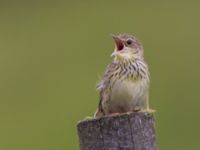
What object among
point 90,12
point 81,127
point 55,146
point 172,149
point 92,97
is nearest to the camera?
point 81,127

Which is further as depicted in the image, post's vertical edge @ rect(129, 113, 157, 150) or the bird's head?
the bird's head

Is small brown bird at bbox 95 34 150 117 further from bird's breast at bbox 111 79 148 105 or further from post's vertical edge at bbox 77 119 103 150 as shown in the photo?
post's vertical edge at bbox 77 119 103 150

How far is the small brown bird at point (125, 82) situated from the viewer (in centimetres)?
1033

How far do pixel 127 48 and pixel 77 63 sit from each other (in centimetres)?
1043

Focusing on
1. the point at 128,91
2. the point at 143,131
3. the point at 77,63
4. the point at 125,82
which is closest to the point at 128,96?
the point at 128,91

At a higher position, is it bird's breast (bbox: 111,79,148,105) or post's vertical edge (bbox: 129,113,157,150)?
bird's breast (bbox: 111,79,148,105)

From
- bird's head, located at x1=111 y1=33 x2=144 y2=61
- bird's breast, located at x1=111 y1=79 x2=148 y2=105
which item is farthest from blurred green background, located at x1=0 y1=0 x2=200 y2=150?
bird's breast, located at x1=111 y1=79 x2=148 y2=105

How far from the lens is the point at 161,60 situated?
20.4m

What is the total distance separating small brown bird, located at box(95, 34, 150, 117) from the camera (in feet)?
33.9

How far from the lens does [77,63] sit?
70.3 ft

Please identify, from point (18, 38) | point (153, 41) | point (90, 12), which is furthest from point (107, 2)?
point (153, 41)

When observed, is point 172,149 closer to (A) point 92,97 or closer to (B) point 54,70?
(A) point 92,97

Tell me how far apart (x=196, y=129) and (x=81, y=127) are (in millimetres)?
8908

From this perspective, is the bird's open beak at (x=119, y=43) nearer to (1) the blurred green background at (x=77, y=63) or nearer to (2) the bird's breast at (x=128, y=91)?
(2) the bird's breast at (x=128, y=91)
